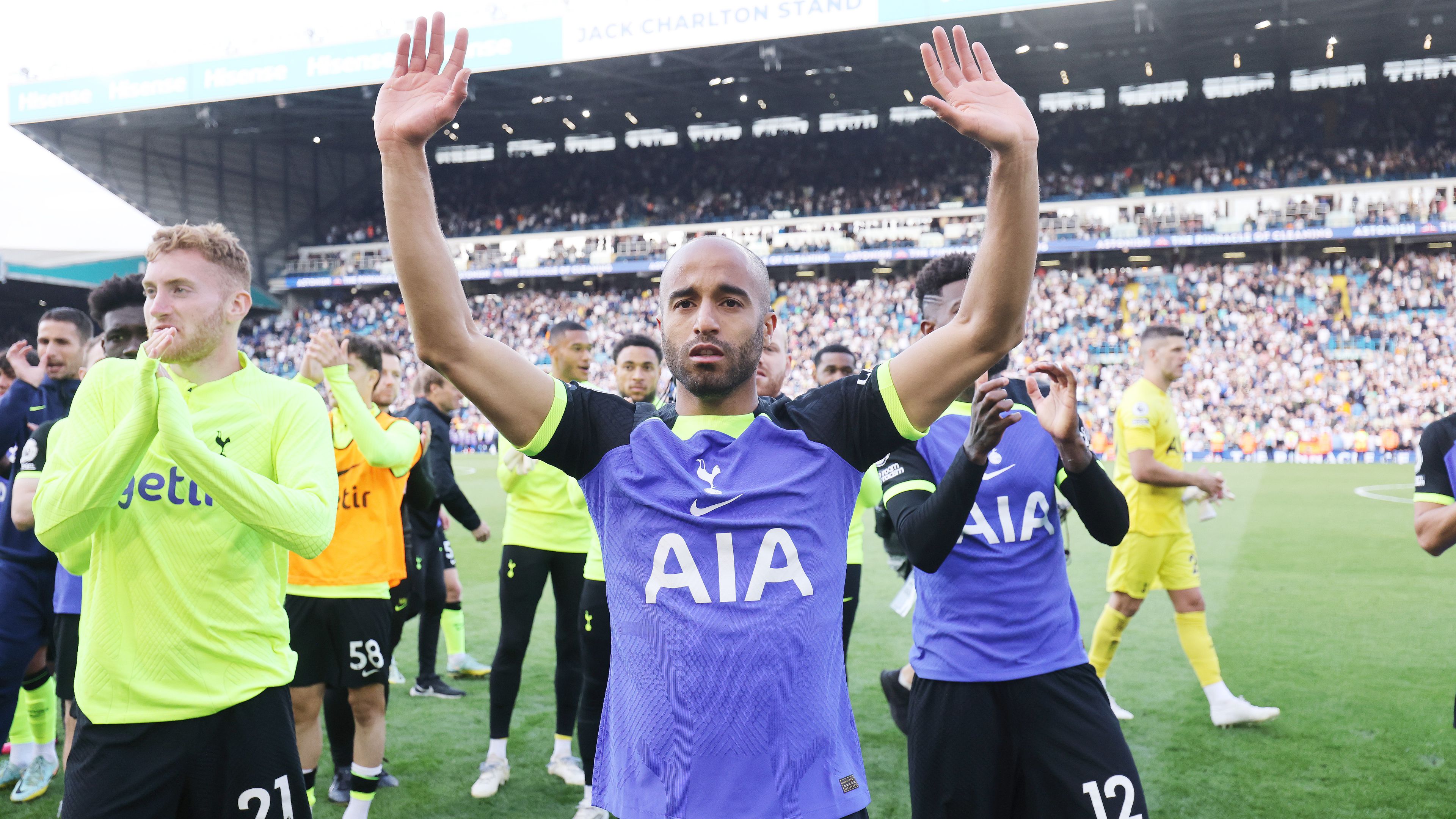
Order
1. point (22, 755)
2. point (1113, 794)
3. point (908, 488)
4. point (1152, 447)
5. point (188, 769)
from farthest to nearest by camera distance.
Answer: point (1152, 447) < point (22, 755) < point (908, 488) < point (1113, 794) < point (188, 769)

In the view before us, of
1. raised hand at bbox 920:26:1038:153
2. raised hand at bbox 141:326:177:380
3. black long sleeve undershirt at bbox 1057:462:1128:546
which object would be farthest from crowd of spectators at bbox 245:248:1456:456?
raised hand at bbox 920:26:1038:153

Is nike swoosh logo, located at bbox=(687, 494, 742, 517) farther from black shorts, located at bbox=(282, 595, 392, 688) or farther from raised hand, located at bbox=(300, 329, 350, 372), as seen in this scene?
Answer: black shorts, located at bbox=(282, 595, 392, 688)

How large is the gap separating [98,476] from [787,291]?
1474 inches

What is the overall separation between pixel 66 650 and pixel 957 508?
152 inches

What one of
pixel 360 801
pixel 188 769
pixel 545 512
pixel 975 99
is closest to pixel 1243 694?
pixel 545 512

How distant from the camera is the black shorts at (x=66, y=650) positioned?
428 cm

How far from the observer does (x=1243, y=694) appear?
6711 millimetres

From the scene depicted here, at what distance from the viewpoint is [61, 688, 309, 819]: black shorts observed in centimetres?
257

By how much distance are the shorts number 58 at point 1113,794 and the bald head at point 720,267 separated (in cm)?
169

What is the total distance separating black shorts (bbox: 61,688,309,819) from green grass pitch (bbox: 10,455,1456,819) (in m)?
1.52

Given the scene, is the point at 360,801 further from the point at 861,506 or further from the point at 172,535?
the point at 861,506

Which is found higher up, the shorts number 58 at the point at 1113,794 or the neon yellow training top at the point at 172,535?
the neon yellow training top at the point at 172,535

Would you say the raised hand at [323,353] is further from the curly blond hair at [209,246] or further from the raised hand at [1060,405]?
the raised hand at [1060,405]

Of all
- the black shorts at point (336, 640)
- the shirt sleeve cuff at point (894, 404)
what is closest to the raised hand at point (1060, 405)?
the shirt sleeve cuff at point (894, 404)
